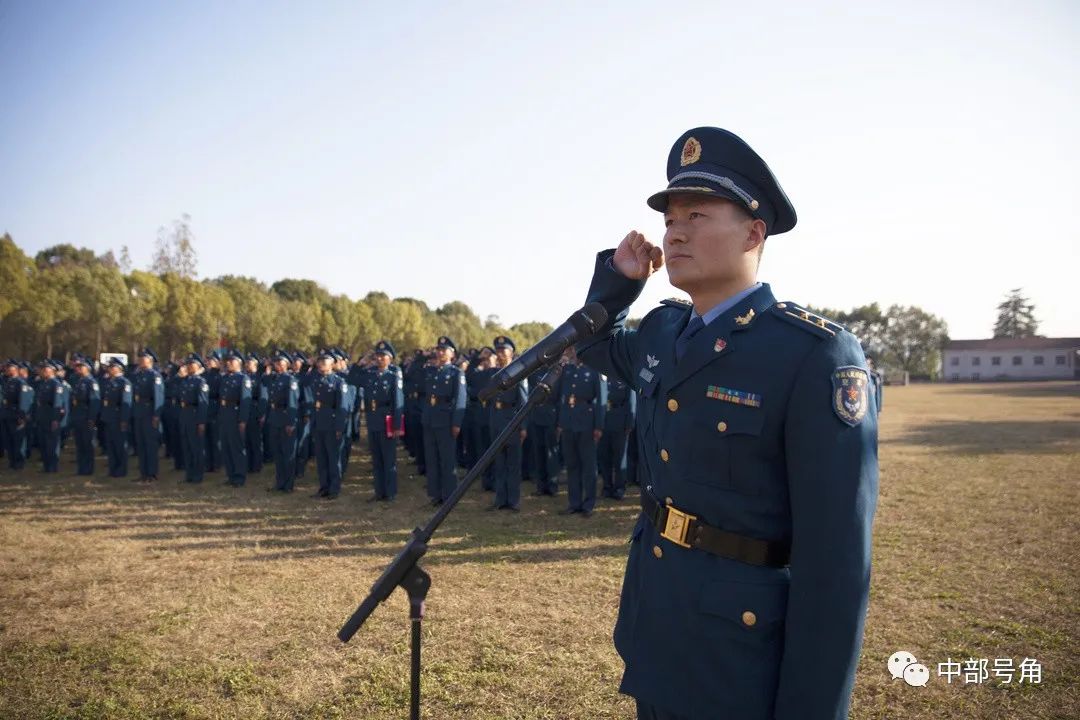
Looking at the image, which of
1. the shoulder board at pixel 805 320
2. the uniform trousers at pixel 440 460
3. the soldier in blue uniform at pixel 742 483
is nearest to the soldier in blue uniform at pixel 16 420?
the uniform trousers at pixel 440 460

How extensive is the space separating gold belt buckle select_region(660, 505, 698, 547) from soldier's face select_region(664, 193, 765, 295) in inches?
27.0

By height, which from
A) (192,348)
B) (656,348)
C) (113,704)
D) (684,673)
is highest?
(192,348)

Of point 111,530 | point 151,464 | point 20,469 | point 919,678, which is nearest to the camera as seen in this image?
point 919,678

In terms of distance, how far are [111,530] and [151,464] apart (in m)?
4.12

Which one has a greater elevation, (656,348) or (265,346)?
(265,346)

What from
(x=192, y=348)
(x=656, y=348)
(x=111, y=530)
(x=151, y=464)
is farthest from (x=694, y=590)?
(x=192, y=348)

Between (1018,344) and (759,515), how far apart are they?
90697 millimetres

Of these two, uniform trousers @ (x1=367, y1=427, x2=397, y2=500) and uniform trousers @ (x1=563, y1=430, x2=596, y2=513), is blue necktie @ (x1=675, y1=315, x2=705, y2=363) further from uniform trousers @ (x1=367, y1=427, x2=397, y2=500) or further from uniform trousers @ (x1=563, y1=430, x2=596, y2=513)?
uniform trousers @ (x1=367, y1=427, x2=397, y2=500)

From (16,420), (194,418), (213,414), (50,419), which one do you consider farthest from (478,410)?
(16,420)

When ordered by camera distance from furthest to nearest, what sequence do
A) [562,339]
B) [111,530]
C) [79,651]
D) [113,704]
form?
[111,530], [79,651], [113,704], [562,339]

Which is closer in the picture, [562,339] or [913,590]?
[562,339]

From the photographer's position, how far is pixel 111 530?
8070 mm

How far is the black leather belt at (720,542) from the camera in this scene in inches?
→ 66.9

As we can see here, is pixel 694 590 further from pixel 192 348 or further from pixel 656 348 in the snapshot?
pixel 192 348
